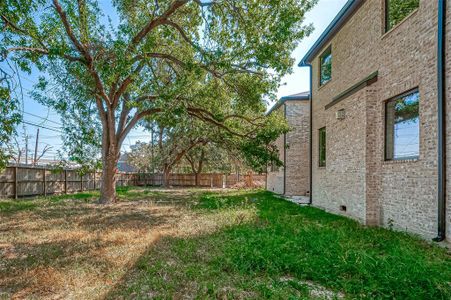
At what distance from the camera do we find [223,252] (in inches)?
175

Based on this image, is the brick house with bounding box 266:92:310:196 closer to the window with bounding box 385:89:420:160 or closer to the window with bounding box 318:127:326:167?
the window with bounding box 318:127:326:167

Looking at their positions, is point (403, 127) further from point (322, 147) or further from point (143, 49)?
point (143, 49)

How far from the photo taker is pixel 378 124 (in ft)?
22.5

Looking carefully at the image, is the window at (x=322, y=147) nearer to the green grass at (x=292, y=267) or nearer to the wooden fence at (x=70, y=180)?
the green grass at (x=292, y=267)

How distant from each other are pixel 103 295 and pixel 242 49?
7290 mm

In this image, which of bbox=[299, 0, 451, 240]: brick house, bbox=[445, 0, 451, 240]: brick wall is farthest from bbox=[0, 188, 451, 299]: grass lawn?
bbox=[299, 0, 451, 240]: brick house

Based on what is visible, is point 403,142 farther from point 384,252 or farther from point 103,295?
point 103,295

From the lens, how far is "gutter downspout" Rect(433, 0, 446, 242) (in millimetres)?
4816

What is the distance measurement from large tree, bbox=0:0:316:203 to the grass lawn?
166 inches

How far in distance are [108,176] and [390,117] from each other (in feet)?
31.6

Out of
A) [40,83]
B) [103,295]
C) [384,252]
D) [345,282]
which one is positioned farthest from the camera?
[40,83]

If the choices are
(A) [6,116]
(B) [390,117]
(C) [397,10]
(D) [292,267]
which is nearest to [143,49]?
(A) [6,116]

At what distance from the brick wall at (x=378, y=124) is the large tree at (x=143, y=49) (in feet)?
5.71

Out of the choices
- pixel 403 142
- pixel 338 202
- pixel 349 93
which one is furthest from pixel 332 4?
pixel 338 202
